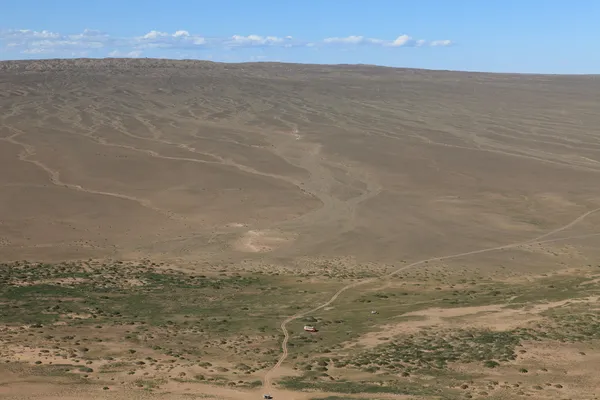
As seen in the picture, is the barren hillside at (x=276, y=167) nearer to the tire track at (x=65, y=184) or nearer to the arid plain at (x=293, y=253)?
the tire track at (x=65, y=184)

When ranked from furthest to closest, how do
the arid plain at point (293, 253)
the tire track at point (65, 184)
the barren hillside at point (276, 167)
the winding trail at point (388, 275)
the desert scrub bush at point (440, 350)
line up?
the tire track at point (65, 184) → the barren hillside at point (276, 167) → the desert scrub bush at point (440, 350) → the winding trail at point (388, 275) → the arid plain at point (293, 253)

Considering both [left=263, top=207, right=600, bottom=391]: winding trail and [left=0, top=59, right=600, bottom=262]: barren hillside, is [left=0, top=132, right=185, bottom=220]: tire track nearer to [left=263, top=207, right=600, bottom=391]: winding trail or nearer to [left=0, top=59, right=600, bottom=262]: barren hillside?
[left=0, top=59, right=600, bottom=262]: barren hillside

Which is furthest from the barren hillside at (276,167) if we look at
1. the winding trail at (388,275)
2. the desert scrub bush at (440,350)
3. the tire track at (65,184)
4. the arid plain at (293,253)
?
the desert scrub bush at (440,350)

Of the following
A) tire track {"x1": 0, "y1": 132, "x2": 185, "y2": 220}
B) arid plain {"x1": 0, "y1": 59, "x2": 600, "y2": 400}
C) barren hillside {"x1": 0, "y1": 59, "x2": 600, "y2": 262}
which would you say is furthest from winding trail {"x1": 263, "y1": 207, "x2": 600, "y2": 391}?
tire track {"x1": 0, "y1": 132, "x2": 185, "y2": 220}

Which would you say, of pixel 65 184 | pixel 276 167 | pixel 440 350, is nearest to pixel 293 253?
pixel 440 350

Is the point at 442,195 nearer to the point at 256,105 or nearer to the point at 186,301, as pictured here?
the point at 186,301

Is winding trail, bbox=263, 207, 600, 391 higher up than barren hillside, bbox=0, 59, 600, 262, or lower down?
lower down

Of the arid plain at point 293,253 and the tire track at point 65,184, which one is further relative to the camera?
the tire track at point 65,184

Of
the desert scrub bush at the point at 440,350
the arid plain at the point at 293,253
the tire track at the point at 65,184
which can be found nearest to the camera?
the arid plain at the point at 293,253
